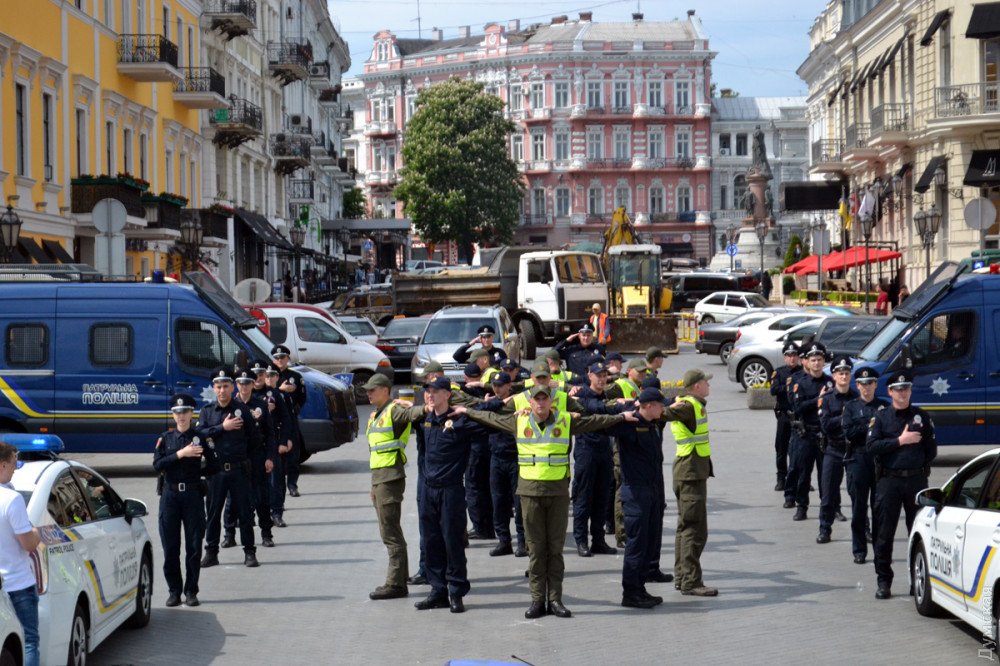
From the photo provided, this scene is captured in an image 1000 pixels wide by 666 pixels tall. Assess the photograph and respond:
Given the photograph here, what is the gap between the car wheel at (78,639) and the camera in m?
9.05

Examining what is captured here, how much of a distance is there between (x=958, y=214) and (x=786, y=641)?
3673cm

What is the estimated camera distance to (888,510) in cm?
1215

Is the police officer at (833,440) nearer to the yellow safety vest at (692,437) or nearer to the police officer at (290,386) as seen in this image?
the yellow safety vest at (692,437)

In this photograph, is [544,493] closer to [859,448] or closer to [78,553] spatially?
[859,448]

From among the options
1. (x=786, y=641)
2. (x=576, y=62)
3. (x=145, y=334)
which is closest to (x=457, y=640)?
(x=786, y=641)

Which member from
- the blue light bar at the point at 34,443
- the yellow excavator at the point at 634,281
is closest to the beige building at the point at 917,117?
the yellow excavator at the point at 634,281

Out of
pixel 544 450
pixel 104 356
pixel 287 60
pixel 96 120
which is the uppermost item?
pixel 287 60

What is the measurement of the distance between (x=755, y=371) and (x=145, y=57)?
62.5ft

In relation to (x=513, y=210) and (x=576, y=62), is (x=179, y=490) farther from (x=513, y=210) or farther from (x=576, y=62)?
(x=576, y=62)

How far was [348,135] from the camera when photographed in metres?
118

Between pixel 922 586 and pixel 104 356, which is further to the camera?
pixel 104 356

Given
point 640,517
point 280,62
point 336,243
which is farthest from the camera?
point 336,243

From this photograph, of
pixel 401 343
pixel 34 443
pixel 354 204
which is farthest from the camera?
pixel 354 204

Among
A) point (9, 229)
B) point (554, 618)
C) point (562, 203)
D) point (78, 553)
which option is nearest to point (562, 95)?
point (562, 203)
